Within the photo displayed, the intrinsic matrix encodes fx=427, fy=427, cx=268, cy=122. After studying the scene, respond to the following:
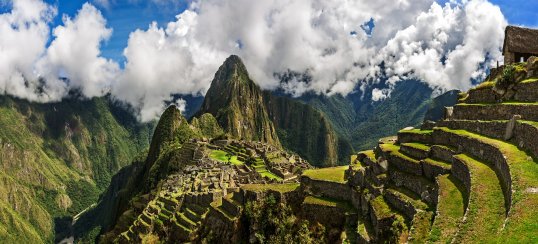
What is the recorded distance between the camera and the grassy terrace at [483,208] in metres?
17.4

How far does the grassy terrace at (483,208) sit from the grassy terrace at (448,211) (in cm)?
94

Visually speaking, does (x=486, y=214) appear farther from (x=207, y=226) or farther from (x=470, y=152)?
(x=207, y=226)

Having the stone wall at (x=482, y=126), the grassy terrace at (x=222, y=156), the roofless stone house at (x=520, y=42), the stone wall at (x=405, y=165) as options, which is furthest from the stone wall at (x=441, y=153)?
the grassy terrace at (x=222, y=156)

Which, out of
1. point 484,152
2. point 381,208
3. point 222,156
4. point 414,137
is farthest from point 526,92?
point 222,156

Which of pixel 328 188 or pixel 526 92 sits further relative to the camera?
pixel 328 188

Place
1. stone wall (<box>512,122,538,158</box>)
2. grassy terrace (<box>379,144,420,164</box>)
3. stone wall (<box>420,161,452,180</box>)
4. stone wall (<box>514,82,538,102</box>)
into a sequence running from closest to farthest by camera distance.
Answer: stone wall (<box>512,122,538,158</box>), stone wall (<box>420,161,452,180</box>), stone wall (<box>514,82,538,102</box>), grassy terrace (<box>379,144,420,164</box>)

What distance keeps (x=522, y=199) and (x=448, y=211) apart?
4287 mm

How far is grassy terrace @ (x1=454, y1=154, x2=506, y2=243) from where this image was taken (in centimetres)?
1744

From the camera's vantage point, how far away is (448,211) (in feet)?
69.6

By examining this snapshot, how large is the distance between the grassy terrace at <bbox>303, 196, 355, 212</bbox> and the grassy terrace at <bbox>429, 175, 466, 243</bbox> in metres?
10.4

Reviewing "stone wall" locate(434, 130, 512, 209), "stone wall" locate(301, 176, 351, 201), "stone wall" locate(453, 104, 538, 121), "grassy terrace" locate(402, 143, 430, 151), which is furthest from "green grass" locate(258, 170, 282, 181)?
"stone wall" locate(434, 130, 512, 209)

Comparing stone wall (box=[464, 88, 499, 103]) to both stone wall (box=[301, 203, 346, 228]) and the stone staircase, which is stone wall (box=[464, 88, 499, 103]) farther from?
stone wall (box=[301, 203, 346, 228])

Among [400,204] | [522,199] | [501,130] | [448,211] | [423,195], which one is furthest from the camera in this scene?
[501,130]

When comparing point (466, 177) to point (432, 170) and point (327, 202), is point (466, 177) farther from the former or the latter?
point (327, 202)
